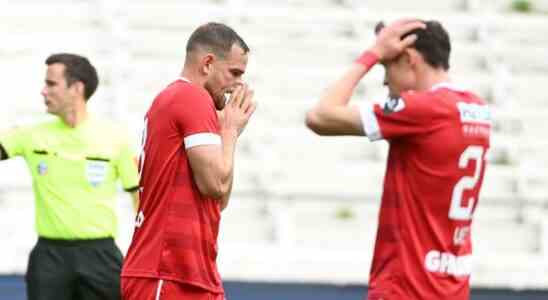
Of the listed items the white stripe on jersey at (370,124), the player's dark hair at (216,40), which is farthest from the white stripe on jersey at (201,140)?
the white stripe on jersey at (370,124)

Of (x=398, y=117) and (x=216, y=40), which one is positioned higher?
(x=216, y=40)

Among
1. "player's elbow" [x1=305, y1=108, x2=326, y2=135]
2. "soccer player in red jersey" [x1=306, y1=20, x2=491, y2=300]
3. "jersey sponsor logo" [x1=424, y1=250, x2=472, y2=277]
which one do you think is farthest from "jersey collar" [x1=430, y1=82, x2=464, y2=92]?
"jersey sponsor logo" [x1=424, y1=250, x2=472, y2=277]

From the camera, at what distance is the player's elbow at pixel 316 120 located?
5000 mm

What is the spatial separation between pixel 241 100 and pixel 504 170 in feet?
21.9

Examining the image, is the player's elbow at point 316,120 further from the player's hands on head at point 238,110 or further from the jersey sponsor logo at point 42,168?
the jersey sponsor logo at point 42,168

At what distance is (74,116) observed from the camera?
7.95 metres

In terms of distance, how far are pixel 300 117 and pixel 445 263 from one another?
757cm

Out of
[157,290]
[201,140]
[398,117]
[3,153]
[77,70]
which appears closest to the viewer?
[398,117]

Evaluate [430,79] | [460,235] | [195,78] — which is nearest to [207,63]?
[195,78]

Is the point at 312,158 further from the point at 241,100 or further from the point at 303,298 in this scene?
the point at 241,100

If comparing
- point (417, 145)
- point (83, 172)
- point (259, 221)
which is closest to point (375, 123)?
point (417, 145)

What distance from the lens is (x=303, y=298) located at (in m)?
A: 9.77

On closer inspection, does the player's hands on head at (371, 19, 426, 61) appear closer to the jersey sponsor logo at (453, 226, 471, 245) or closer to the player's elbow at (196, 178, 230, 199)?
the jersey sponsor logo at (453, 226, 471, 245)

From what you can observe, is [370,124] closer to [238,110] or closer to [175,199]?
[238,110]
